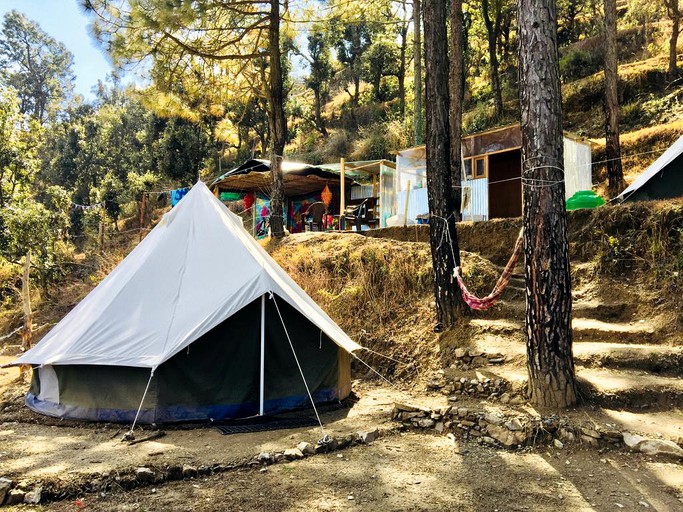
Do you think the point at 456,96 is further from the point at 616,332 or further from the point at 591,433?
the point at 591,433

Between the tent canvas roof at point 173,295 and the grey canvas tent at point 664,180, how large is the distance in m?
6.07

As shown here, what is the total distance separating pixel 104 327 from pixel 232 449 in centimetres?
220

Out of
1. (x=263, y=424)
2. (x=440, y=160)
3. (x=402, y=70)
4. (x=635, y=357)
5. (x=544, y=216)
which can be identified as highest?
(x=402, y=70)

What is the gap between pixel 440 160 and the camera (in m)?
6.89

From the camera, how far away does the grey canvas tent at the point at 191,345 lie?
5.18 meters

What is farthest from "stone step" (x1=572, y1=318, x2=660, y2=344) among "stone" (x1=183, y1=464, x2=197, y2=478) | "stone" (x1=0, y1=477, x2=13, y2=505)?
"stone" (x1=0, y1=477, x2=13, y2=505)

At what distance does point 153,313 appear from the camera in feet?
18.2

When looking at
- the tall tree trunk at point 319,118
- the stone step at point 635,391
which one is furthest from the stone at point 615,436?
the tall tree trunk at point 319,118

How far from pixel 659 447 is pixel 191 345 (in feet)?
14.2

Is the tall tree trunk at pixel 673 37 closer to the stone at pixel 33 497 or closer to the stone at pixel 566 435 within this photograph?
the stone at pixel 566 435

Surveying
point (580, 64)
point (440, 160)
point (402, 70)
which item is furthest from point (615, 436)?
point (402, 70)

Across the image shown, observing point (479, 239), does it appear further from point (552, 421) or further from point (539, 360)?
point (552, 421)

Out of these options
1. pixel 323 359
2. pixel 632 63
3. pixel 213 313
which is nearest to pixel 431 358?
pixel 323 359

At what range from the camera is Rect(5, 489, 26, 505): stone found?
3213 mm
